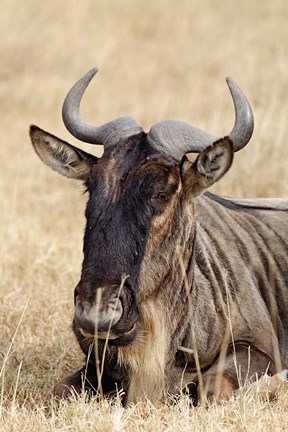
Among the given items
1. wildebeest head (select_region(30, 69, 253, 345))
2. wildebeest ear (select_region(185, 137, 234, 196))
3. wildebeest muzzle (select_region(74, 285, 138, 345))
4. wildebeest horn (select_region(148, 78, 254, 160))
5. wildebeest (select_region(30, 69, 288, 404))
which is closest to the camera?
wildebeest muzzle (select_region(74, 285, 138, 345))

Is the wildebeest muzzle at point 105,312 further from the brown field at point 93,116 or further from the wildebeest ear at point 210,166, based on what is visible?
the wildebeest ear at point 210,166

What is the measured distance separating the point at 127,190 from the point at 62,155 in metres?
0.61

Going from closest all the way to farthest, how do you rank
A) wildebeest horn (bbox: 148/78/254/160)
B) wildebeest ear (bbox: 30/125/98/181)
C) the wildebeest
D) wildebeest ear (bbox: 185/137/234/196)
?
the wildebeest < wildebeest ear (bbox: 185/137/234/196) < wildebeest horn (bbox: 148/78/254/160) < wildebeest ear (bbox: 30/125/98/181)

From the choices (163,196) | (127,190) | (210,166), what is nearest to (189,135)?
(210,166)

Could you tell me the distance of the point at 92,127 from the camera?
17.7ft

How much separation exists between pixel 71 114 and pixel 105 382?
4.66 ft

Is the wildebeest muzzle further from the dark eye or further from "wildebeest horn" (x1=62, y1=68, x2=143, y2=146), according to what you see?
"wildebeest horn" (x1=62, y1=68, x2=143, y2=146)

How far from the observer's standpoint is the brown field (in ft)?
15.5

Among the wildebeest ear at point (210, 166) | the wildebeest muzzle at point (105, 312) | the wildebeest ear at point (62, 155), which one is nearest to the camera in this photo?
the wildebeest muzzle at point (105, 312)

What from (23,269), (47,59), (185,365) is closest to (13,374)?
(185,365)

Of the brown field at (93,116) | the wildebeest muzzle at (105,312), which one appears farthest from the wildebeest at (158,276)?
the brown field at (93,116)

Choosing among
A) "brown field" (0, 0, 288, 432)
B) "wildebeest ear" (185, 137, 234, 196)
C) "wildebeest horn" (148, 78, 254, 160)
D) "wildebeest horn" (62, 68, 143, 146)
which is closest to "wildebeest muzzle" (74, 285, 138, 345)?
"brown field" (0, 0, 288, 432)

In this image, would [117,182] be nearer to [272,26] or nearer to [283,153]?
[283,153]

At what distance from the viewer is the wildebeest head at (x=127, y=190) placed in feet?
14.9
